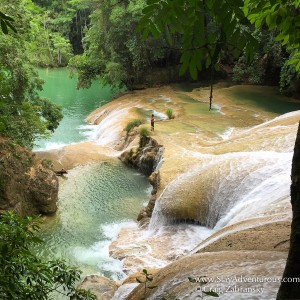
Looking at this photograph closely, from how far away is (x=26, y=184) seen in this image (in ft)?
34.9

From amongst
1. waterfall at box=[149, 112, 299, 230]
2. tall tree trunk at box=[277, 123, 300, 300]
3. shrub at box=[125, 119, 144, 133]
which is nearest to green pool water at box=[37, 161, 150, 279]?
waterfall at box=[149, 112, 299, 230]

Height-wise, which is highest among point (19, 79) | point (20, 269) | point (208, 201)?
point (19, 79)

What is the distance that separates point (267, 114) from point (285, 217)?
1312 cm

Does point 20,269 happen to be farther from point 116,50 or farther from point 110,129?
point 116,50

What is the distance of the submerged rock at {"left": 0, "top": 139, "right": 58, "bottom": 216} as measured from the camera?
9872 millimetres

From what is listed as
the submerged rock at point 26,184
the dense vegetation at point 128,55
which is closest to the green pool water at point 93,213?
the submerged rock at point 26,184

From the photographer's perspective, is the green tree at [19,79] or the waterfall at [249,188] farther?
the green tree at [19,79]

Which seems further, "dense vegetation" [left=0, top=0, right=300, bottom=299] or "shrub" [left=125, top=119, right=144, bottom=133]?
"shrub" [left=125, top=119, right=144, bottom=133]

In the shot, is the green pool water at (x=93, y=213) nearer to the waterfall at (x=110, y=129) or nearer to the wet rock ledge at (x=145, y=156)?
the wet rock ledge at (x=145, y=156)

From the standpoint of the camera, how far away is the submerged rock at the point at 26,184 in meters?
9.87

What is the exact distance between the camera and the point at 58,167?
14336 mm

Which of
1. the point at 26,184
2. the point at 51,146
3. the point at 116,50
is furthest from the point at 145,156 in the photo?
the point at 116,50

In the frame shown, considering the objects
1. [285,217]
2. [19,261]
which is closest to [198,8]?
[19,261]

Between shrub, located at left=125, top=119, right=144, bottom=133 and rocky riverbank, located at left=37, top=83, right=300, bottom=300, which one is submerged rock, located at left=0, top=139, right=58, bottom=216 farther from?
shrub, located at left=125, top=119, right=144, bottom=133
